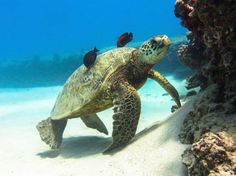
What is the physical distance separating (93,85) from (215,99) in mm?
2540

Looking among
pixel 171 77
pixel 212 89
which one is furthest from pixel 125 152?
pixel 171 77

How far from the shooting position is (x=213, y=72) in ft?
15.2

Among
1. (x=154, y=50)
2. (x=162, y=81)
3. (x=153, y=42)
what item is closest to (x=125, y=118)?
(x=154, y=50)

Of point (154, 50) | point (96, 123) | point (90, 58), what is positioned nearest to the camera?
point (154, 50)

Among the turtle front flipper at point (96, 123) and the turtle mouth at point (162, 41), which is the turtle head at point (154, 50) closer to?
the turtle mouth at point (162, 41)

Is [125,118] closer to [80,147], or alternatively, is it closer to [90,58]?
[90,58]

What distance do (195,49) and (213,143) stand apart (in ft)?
15.7

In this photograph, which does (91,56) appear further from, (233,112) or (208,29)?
(233,112)

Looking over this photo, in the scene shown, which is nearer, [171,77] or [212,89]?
[212,89]

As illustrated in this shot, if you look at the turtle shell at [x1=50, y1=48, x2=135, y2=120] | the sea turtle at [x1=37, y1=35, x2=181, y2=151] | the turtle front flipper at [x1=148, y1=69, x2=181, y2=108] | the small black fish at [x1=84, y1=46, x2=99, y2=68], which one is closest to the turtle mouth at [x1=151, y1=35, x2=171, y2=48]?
the sea turtle at [x1=37, y1=35, x2=181, y2=151]

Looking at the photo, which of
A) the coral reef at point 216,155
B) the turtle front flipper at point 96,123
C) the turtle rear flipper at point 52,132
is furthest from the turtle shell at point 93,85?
the coral reef at point 216,155

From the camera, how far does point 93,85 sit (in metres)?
6.17

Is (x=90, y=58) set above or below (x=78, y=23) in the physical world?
below

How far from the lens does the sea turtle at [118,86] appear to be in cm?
541
